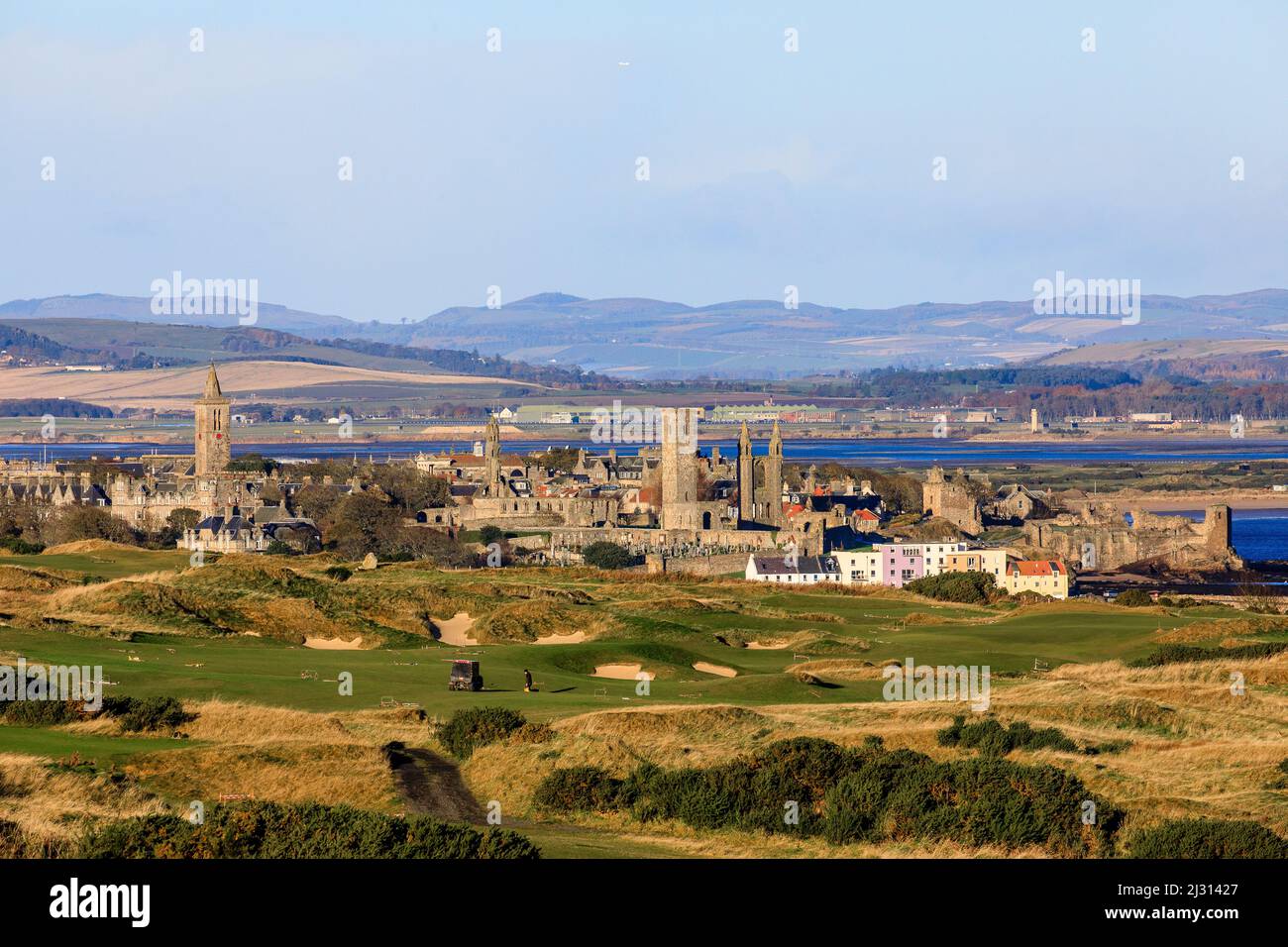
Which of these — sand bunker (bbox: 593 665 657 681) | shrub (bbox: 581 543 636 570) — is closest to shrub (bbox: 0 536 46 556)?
shrub (bbox: 581 543 636 570)

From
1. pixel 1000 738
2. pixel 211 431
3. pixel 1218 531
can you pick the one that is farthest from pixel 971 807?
pixel 211 431

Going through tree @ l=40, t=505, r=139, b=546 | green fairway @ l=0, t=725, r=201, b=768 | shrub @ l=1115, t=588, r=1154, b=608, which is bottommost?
shrub @ l=1115, t=588, r=1154, b=608

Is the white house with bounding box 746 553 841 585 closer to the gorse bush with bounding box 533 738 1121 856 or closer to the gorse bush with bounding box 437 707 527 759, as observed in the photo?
the gorse bush with bounding box 437 707 527 759

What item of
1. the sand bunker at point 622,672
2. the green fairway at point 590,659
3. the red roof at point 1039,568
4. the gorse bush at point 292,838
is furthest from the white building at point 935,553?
the gorse bush at point 292,838

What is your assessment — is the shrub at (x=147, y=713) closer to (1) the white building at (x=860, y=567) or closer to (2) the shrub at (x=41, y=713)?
(2) the shrub at (x=41, y=713)

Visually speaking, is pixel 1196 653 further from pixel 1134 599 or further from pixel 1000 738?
pixel 1134 599
